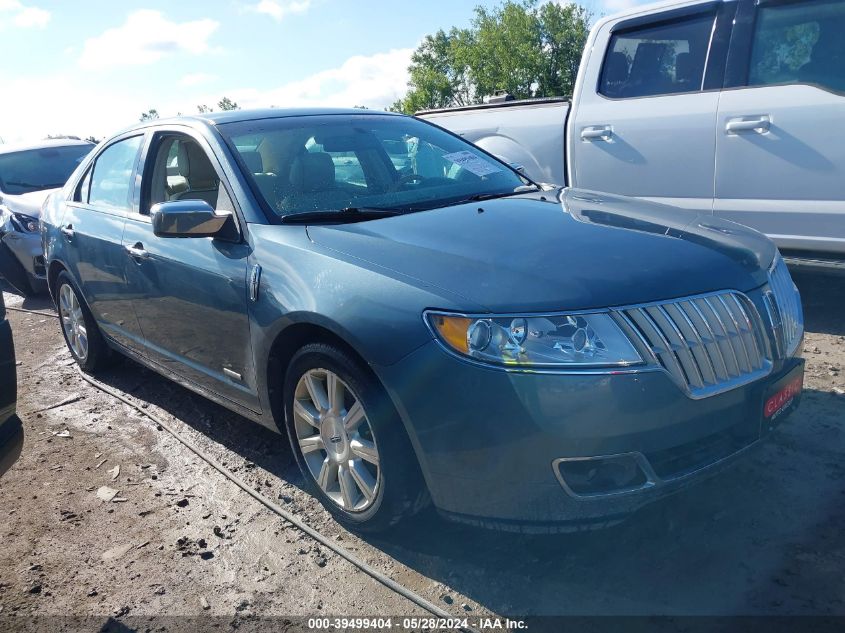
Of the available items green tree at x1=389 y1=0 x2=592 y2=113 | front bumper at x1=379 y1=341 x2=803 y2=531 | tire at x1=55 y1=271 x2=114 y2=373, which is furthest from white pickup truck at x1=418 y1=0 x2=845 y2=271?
green tree at x1=389 y1=0 x2=592 y2=113

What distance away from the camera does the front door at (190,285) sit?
3.41 meters

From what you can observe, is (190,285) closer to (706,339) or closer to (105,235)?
(105,235)

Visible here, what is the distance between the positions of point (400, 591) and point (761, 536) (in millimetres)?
1329

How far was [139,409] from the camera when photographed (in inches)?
187

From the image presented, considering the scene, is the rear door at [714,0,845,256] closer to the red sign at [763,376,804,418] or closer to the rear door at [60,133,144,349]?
the red sign at [763,376,804,418]

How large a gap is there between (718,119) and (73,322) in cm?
457

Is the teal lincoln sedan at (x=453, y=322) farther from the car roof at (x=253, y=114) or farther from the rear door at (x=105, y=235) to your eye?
the rear door at (x=105, y=235)

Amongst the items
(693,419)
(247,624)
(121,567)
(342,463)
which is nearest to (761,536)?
(693,419)

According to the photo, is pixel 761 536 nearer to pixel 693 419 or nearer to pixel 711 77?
pixel 693 419

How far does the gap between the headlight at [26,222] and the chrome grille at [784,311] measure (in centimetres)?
760

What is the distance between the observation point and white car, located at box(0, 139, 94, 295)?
8.32 m

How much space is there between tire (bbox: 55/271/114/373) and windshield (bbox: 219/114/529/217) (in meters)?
2.02

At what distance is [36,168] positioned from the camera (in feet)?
31.8

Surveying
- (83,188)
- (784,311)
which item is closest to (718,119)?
(784,311)
